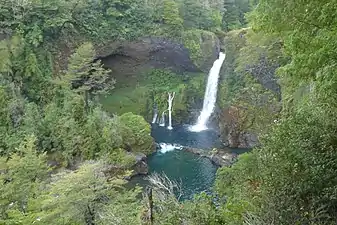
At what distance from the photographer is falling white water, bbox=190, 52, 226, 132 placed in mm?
35688

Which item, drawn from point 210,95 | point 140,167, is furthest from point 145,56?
point 140,167

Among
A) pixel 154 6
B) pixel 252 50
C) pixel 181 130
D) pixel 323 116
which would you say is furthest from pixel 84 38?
pixel 323 116

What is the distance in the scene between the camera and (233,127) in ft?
97.5

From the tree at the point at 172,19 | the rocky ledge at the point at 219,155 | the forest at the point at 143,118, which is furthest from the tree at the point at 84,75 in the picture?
the rocky ledge at the point at 219,155

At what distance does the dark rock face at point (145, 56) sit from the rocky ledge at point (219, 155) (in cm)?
1097

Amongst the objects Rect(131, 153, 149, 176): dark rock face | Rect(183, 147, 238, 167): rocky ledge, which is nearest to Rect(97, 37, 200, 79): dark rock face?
Rect(183, 147, 238, 167): rocky ledge

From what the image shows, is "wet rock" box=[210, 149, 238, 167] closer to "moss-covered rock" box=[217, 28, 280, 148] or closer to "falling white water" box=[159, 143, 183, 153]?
"moss-covered rock" box=[217, 28, 280, 148]

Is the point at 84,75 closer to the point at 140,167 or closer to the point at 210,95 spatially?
the point at 140,167

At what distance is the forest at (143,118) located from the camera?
7.42m

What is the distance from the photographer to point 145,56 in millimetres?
37219

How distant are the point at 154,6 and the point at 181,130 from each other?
11427mm

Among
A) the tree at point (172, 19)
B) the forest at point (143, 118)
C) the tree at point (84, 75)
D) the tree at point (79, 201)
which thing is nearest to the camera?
→ the forest at point (143, 118)

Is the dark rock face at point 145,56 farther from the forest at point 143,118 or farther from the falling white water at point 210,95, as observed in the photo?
the falling white water at point 210,95

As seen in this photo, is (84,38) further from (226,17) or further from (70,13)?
(226,17)
